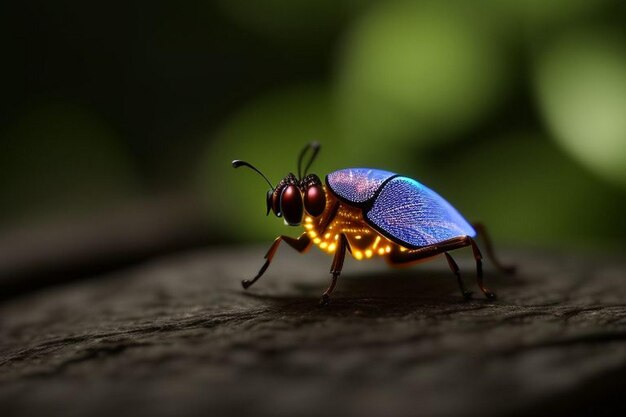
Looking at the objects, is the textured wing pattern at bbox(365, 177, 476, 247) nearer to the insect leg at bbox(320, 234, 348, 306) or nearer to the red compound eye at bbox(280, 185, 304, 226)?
the insect leg at bbox(320, 234, 348, 306)

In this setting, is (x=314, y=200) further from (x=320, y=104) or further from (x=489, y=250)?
(x=320, y=104)

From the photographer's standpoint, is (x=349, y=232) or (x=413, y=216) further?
(x=349, y=232)

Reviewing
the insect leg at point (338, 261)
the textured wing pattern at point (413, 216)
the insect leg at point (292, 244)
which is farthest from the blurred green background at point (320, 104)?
the insect leg at point (338, 261)

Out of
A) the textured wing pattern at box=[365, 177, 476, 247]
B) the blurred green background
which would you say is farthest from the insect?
the blurred green background

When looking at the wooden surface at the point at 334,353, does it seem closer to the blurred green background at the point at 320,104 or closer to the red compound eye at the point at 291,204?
the red compound eye at the point at 291,204

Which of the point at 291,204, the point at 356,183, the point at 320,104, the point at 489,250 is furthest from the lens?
the point at 320,104

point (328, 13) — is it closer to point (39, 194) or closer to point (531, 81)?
point (531, 81)

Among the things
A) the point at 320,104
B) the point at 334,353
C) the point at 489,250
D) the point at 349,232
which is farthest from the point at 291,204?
the point at 320,104

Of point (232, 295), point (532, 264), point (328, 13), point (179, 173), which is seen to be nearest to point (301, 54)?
point (328, 13)
